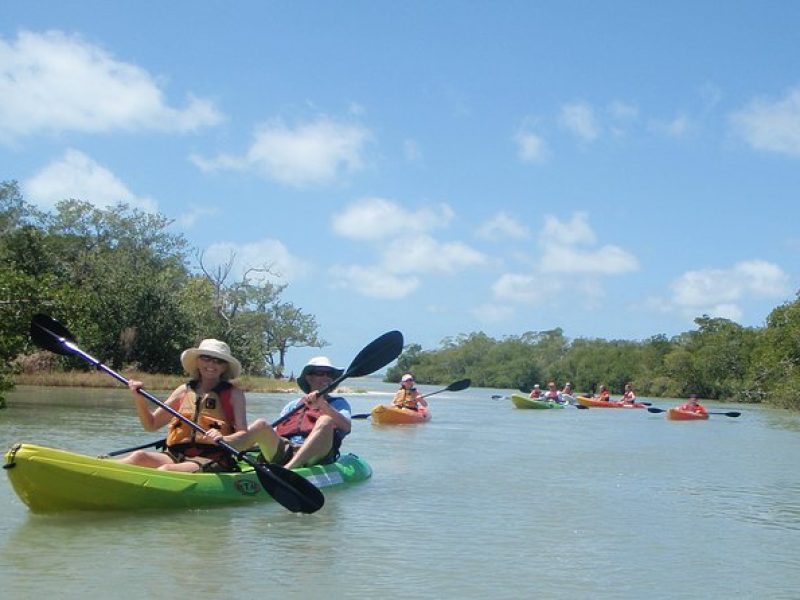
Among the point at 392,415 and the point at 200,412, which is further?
the point at 392,415

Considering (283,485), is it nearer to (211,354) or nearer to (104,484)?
(211,354)

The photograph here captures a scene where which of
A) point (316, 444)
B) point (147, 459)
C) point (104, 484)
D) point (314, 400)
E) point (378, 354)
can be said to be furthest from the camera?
point (378, 354)

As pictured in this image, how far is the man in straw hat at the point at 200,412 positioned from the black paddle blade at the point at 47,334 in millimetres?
1057

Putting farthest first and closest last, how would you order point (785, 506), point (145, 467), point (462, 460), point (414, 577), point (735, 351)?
point (735, 351) → point (462, 460) → point (785, 506) → point (145, 467) → point (414, 577)

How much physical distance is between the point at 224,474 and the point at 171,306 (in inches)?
1143

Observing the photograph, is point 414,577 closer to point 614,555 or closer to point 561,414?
point 614,555

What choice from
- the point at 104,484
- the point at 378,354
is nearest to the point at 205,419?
the point at 104,484

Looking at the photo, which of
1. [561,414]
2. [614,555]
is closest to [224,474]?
[614,555]

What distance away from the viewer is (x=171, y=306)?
35156mm

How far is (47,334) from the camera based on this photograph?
761 cm

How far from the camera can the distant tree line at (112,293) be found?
16203 mm

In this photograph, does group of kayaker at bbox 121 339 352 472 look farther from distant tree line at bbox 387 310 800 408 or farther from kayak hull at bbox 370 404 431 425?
distant tree line at bbox 387 310 800 408

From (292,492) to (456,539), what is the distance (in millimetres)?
1178

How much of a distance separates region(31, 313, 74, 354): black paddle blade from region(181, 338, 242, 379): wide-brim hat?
46.5 inches
